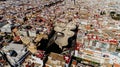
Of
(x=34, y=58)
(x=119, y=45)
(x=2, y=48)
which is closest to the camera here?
(x=34, y=58)

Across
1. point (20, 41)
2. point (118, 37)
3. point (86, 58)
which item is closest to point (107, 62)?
point (86, 58)

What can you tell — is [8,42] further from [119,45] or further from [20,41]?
[119,45]

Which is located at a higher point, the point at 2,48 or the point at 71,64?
the point at 2,48

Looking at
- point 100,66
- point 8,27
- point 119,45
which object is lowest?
point 100,66

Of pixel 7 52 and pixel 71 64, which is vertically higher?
pixel 7 52

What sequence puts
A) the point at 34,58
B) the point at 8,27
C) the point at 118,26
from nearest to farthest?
the point at 34,58
the point at 8,27
the point at 118,26

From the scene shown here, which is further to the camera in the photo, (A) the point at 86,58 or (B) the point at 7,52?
(A) the point at 86,58

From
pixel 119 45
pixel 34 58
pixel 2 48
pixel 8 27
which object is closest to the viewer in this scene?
pixel 34 58

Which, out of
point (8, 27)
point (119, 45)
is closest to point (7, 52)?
point (8, 27)

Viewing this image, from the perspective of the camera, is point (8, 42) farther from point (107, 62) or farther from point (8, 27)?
point (107, 62)
